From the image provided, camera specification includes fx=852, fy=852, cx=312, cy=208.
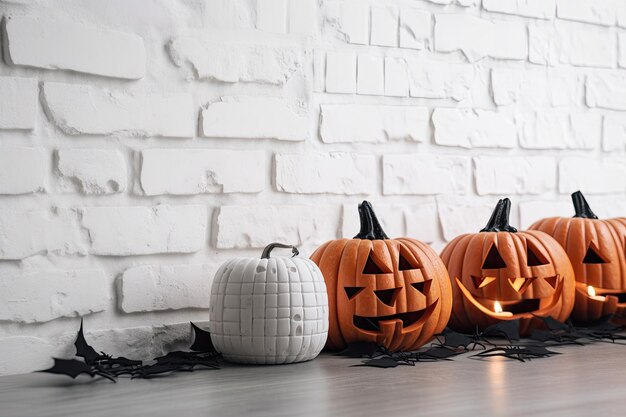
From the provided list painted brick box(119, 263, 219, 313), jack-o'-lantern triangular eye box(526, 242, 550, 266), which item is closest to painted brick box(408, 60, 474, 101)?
jack-o'-lantern triangular eye box(526, 242, 550, 266)

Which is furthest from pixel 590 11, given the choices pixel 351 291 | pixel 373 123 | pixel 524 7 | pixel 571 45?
pixel 351 291

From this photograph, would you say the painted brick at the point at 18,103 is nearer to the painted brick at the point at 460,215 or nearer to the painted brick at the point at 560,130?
the painted brick at the point at 460,215

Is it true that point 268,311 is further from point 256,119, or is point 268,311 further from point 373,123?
point 373,123

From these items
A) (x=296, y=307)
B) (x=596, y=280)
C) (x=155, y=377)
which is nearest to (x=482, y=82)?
(x=596, y=280)

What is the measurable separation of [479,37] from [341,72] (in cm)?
43

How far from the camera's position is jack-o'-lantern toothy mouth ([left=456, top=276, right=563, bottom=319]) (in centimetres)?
181

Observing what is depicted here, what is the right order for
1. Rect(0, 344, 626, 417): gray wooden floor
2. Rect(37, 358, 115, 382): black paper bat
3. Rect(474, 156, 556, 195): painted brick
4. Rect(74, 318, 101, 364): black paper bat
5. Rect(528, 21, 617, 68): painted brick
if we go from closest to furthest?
Rect(0, 344, 626, 417): gray wooden floor → Rect(37, 358, 115, 382): black paper bat → Rect(74, 318, 101, 364): black paper bat → Rect(474, 156, 556, 195): painted brick → Rect(528, 21, 617, 68): painted brick

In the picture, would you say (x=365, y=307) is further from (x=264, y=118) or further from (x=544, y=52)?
(x=544, y=52)

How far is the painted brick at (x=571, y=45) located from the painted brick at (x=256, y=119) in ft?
2.40

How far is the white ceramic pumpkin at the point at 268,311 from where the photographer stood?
4.84 feet

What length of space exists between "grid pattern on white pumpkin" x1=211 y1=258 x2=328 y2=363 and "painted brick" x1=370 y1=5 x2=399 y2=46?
664mm

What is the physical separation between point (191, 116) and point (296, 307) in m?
0.46

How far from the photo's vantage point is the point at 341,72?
189 centimetres

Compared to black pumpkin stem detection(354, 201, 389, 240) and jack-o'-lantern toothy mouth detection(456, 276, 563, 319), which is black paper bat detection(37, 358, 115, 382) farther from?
jack-o'-lantern toothy mouth detection(456, 276, 563, 319)
